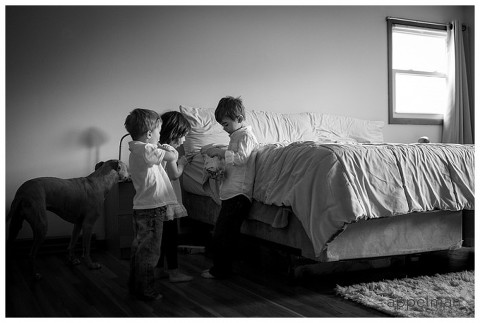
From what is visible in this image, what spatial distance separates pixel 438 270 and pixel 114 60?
8.66 feet

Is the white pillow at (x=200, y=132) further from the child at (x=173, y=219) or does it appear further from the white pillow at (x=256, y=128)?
the child at (x=173, y=219)

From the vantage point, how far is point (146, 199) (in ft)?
6.95

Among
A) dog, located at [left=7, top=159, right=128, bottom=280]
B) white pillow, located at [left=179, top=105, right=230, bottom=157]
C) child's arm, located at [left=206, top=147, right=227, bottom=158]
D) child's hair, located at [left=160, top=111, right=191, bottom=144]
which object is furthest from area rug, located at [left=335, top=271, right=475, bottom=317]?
white pillow, located at [left=179, top=105, right=230, bottom=157]

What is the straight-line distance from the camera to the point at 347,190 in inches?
81.3

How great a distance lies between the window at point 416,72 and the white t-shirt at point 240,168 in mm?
2715

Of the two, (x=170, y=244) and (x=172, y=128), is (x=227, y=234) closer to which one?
(x=170, y=244)

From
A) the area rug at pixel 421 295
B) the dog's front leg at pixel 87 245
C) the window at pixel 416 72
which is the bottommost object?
the area rug at pixel 421 295

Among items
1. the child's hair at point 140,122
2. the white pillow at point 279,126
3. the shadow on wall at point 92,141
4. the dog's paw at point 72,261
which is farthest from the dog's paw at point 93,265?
the white pillow at point 279,126

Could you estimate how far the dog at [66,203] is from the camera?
2467 millimetres

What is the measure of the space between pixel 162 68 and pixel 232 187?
5.43ft

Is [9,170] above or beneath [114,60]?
beneath

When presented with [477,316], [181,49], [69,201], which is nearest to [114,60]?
[181,49]

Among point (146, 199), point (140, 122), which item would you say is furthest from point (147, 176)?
point (140, 122)

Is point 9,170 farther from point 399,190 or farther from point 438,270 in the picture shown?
point 438,270
